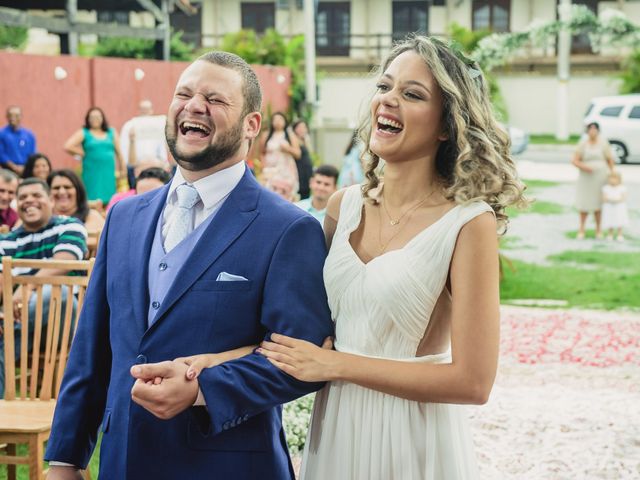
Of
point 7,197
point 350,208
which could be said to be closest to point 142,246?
point 350,208

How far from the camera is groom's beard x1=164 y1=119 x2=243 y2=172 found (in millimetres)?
2885

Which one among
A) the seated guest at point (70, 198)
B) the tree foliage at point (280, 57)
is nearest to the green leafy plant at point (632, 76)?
the tree foliage at point (280, 57)

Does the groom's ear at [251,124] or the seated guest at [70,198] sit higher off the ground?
the groom's ear at [251,124]

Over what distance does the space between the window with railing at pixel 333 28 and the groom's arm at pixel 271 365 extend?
4462 cm

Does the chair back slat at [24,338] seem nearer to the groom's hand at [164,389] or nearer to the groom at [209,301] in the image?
the groom at [209,301]

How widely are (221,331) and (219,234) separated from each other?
0.27 m

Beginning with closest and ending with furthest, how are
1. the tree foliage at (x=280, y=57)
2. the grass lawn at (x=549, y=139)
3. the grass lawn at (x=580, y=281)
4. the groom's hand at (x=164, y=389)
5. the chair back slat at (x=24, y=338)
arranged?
the groom's hand at (x=164, y=389)
the chair back slat at (x=24, y=338)
the grass lawn at (x=580, y=281)
the tree foliage at (x=280, y=57)
the grass lawn at (x=549, y=139)

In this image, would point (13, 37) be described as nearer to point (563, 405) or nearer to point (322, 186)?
point (322, 186)

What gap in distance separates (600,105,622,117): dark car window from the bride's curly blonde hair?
2793 centimetres

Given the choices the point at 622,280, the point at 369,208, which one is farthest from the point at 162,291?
the point at 622,280

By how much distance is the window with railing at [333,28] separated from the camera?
4700cm

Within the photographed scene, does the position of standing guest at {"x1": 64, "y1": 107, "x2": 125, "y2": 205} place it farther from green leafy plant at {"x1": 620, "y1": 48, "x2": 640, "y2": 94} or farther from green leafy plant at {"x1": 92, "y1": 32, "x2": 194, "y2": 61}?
green leafy plant at {"x1": 620, "y1": 48, "x2": 640, "y2": 94}

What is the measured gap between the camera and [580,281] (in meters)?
13.1

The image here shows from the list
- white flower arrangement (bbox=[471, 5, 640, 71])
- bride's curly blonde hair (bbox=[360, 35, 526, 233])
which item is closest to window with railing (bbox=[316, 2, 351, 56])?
white flower arrangement (bbox=[471, 5, 640, 71])
